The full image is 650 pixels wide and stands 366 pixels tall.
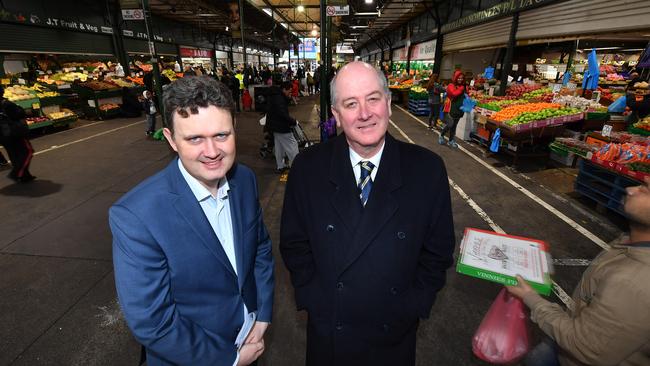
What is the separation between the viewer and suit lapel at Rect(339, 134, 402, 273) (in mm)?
1581

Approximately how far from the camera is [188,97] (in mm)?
1429

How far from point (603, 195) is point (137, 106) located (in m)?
18.2

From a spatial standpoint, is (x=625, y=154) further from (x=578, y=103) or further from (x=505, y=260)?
(x=505, y=260)

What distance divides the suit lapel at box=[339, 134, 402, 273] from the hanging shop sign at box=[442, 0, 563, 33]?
11.0 metres

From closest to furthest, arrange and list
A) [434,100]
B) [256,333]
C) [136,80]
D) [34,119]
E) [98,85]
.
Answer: [256,333]
[34,119]
[434,100]
[98,85]
[136,80]

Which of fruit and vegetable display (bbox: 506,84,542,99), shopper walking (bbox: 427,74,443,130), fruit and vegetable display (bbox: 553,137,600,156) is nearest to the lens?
fruit and vegetable display (bbox: 553,137,600,156)

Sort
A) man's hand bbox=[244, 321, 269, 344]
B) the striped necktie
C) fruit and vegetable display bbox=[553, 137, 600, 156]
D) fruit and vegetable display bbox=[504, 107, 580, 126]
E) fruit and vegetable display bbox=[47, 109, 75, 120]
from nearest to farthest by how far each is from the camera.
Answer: the striped necktie → man's hand bbox=[244, 321, 269, 344] → fruit and vegetable display bbox=[553, 137, 600, 156] → fruit and vegetable display bbox=[504, 107, 580, 126] → fruit and vegetable display bbox=[47, 109, 75, 120]

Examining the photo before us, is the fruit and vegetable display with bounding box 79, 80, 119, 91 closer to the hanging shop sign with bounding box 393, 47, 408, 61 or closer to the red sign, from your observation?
the red sign

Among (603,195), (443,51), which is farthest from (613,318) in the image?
(443,51)

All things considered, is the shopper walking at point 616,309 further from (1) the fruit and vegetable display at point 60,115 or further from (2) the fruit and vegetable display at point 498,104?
(1) the fruit and vegetable display at point 60,115

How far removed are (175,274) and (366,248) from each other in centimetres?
94

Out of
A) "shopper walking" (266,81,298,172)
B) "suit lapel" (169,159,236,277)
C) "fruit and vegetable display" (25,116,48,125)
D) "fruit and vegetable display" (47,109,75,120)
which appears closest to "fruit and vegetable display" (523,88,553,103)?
"shopper walking" (266,81,298,172)

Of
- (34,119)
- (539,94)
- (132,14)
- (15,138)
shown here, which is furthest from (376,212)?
(34,119)

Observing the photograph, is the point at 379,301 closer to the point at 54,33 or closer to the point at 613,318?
the point at 613,318
